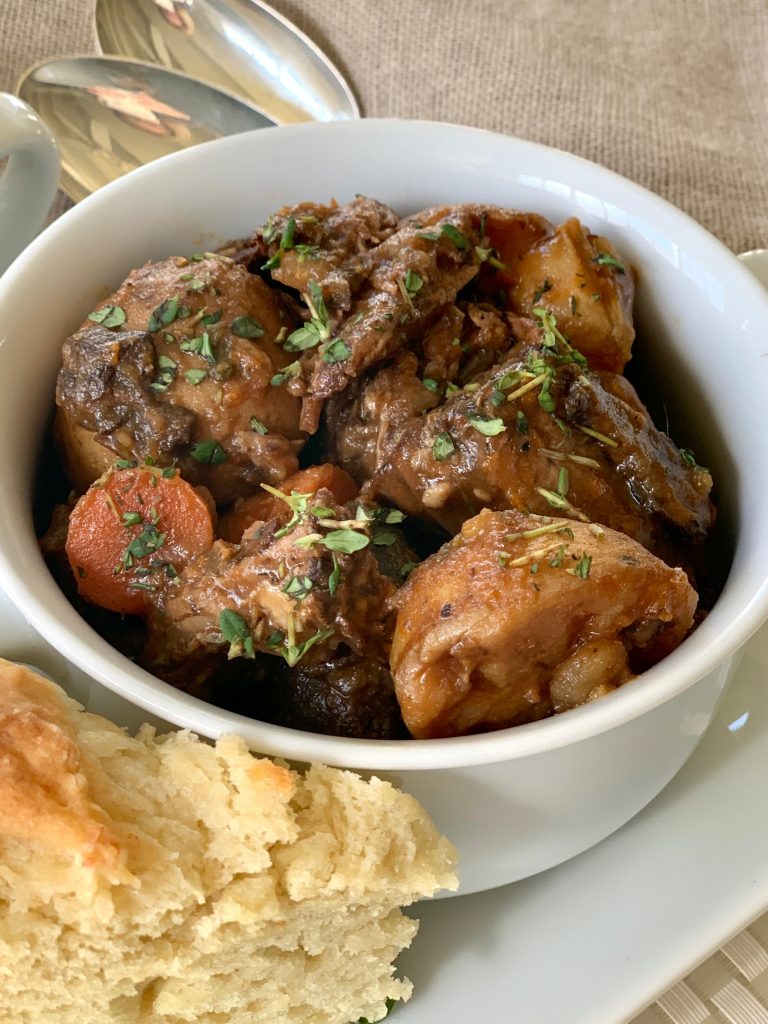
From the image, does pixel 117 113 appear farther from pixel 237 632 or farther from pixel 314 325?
pixel 237 632

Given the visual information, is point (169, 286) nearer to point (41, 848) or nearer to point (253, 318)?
point (253, 318)

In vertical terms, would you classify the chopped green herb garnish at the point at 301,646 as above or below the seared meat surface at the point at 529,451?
below

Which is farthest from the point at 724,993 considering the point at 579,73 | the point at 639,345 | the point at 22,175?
the point at 579,73

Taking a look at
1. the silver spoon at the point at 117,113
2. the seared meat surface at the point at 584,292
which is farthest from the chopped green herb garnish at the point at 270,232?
the silver spoon at the point at 117,113

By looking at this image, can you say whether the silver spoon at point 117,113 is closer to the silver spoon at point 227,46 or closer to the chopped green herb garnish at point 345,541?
the silver spoon at point 227,46

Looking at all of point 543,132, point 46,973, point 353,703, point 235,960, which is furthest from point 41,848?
point 543,132

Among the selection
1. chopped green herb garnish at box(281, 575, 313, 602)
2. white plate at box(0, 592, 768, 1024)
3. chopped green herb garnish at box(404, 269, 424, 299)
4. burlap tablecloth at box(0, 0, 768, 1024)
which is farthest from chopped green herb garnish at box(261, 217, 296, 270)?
burlap tablecloth at box(0, 0, 768, 1024)

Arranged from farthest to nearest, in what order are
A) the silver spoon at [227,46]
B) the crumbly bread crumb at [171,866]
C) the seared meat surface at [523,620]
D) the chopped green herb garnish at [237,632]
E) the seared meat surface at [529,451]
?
the silver spoon at [227,46] → the seared meat surface at [529,451] → the chopped green herb garnish at [237,632] → the seared meat surface at [523,620] → the crumbly bread crumb at [171,866]

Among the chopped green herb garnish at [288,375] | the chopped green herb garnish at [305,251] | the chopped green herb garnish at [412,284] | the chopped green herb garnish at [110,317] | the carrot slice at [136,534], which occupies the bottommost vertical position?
the carrot slice at [136,534]
